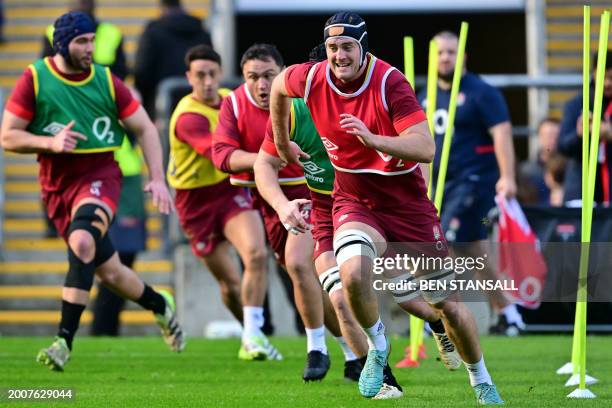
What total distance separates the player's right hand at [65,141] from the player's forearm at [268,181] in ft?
6.10

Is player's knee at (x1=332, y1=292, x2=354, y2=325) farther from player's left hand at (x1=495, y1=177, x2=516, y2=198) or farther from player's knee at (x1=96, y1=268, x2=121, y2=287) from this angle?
player's left hand at (x1=495, y1=177, x2=516, y2=198)

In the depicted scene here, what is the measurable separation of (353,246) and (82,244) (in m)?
2.89

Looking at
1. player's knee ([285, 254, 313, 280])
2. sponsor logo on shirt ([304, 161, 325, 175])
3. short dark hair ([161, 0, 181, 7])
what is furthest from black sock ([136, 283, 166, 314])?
short dark hair ([161, 0, 181, 7])

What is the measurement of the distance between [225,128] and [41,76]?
4.32 feet

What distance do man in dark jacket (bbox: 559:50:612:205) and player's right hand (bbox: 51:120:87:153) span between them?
4.54m

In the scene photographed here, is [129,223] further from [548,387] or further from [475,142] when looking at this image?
[548,387]

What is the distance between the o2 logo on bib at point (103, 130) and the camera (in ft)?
33.6

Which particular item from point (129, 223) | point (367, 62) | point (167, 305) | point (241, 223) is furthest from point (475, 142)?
point (367, 62)

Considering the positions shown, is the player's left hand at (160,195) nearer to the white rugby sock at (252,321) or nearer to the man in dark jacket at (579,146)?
the white rugby sock at (252,321)

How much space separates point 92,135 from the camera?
1023 cm

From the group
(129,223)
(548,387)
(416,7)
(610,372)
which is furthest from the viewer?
(416,7)

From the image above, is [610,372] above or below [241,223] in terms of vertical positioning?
below

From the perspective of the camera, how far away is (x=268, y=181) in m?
8.31

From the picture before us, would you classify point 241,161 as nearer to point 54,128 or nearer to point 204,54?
point 54,128
